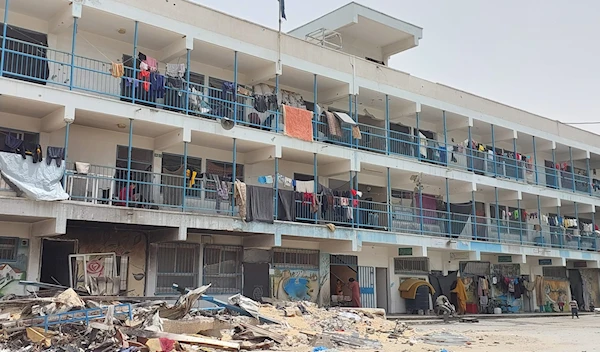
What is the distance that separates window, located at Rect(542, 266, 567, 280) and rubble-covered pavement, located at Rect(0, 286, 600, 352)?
58.1 ft

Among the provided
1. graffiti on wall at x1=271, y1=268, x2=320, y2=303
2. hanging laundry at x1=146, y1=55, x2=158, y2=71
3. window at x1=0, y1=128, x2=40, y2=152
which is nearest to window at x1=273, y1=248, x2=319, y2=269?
graffiti on wall at x1=271, y1=268, x2=320, y2=303

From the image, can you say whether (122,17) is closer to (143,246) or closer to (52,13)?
(52,13)

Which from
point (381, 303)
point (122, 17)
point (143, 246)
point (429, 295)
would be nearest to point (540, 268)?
point (429, 295)

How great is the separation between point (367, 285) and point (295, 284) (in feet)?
14.0

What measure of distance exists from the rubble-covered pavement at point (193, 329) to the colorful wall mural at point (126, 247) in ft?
9.65

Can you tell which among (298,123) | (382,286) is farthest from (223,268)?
(382,286)

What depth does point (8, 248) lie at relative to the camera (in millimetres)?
17703

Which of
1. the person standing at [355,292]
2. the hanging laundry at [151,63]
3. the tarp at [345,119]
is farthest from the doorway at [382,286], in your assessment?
the hanging laundry at [151,63]

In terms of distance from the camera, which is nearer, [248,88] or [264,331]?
[264,331]

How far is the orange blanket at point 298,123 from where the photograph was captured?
22.8 metres

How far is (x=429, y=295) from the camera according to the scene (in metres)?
28.5

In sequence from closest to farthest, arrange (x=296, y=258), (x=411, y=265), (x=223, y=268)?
1. (x=223, y=268)
2. (x=296, y=258)
3. (x=411, y=265)

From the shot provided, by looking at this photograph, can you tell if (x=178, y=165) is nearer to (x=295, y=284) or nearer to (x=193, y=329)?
(x=295, y=284)

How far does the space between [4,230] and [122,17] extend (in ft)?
23.6
